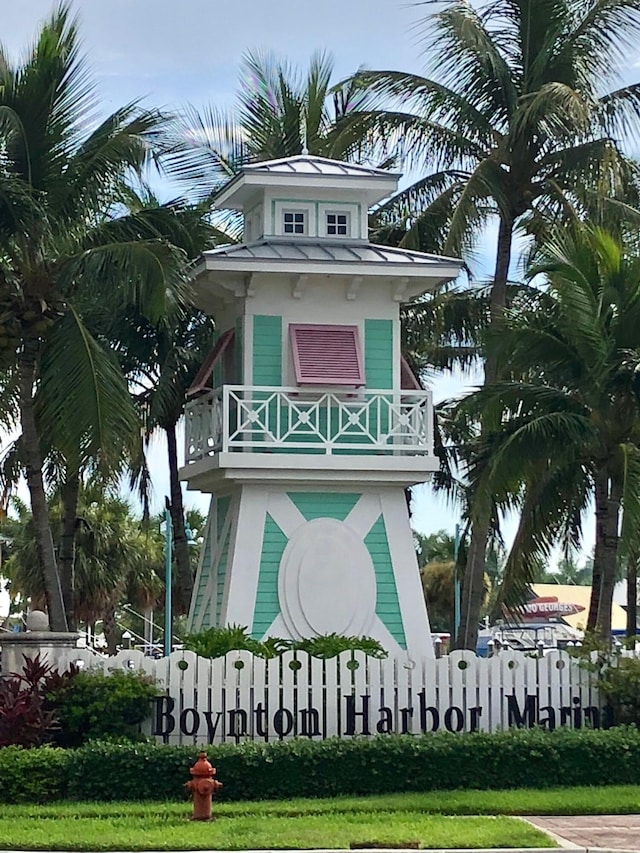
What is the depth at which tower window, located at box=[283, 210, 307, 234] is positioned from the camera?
25.8 meters

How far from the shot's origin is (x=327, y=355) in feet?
79.8

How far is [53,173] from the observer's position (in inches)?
928

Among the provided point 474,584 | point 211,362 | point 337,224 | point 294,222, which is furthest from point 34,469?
point 474,584

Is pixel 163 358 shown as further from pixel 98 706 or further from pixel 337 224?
pixel 98 706

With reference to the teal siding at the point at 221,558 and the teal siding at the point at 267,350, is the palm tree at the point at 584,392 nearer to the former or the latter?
the teal siding at the point at 267,350

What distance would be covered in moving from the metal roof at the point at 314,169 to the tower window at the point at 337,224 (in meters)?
0.75

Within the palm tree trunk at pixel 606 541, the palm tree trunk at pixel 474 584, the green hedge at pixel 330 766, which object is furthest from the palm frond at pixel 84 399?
the palm tree trunk at pixel 474 584

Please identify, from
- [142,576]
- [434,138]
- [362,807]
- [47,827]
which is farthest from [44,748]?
[142,576]

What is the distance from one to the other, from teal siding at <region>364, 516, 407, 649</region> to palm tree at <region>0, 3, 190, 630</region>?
4301 millimetres

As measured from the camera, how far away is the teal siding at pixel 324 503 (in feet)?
79.3

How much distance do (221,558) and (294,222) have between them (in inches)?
233

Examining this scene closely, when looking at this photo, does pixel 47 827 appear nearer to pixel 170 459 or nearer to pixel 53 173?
pixel 53 173

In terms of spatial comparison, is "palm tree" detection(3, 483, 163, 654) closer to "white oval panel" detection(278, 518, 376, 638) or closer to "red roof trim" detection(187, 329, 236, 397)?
"red roof trim" detection(187, 329, 236, 397)

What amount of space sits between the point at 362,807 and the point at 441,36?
1767 cm
